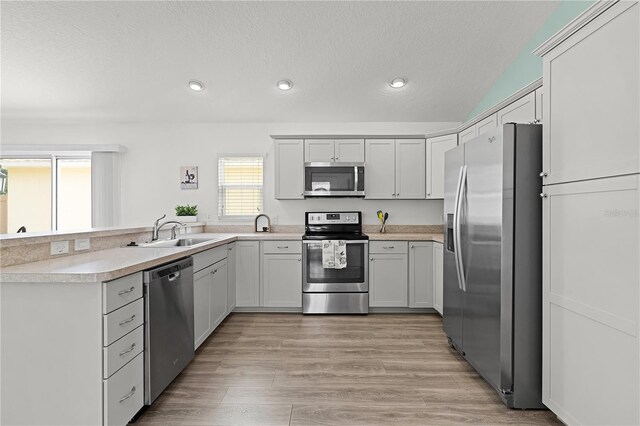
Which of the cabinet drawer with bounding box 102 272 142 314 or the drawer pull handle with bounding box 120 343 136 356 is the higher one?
the cabinet drawer with bounding box 102 272 142 314

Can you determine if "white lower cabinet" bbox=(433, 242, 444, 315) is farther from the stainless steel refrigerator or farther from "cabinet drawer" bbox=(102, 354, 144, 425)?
"cabinet drawer" bbox=(102, 354, 144, 425)

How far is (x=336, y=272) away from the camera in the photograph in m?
3.92

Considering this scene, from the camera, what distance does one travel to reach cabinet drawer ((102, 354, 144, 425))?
1624 millimetres

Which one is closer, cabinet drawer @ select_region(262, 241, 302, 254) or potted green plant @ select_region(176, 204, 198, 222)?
cabinet drawer @ select_region(262, 241, 302, 254)

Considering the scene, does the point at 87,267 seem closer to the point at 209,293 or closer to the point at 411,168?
the point at 209,293

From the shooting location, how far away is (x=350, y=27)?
3127 mm

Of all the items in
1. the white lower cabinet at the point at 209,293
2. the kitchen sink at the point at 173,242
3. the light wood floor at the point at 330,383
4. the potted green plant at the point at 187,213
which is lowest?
the light wood floor at the point at 330,383

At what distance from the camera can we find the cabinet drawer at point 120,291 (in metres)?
1.62

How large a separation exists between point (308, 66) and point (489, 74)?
6.90 ft

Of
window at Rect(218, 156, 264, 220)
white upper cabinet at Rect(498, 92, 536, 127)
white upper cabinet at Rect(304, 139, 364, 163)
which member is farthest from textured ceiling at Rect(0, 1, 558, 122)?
white upper cabinet at Rect(498, 92, 536, 127)

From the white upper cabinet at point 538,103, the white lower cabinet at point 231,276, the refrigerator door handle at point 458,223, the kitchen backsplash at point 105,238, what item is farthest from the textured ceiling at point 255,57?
the white lower cabinet at point 231,276

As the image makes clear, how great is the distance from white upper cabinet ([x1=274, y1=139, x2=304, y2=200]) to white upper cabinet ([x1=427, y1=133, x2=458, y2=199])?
5.52 ft

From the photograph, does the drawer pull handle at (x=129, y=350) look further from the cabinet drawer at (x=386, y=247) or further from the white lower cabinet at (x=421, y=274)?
the white lower cabinet at (x=421, y=274)

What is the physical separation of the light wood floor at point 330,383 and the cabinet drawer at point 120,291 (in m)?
0.77
